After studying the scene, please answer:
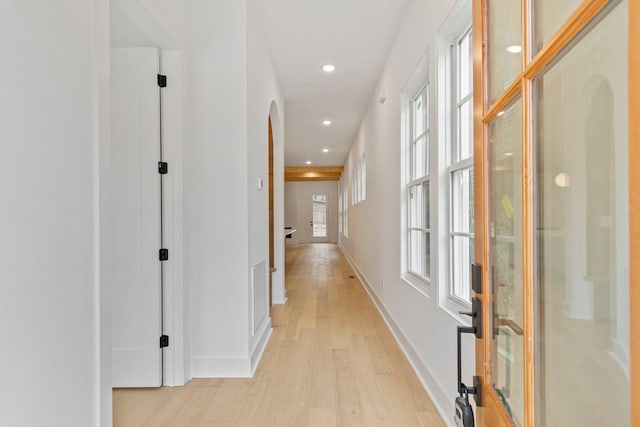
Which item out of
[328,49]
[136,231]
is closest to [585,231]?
[136,231]

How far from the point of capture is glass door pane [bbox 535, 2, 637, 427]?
0.46 meters

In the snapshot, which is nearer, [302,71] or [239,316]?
[239,316]

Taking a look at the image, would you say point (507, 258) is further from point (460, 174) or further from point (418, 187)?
point (418, 187)

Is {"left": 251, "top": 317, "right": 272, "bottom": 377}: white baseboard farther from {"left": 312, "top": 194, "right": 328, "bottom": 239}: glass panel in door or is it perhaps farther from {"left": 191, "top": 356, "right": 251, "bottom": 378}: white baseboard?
{"left": 312, "top": 194, "right": 328, "bottom": 239}: glass panel in door

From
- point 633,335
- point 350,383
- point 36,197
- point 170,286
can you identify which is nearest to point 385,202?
point 350,383

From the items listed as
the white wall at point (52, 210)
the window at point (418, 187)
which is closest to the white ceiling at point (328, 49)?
the window at point (418, 187)

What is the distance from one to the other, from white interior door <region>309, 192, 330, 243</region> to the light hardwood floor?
11910 millimetres

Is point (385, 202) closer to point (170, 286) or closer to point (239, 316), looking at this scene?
point (239, 316)

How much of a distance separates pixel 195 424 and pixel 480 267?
1.81m

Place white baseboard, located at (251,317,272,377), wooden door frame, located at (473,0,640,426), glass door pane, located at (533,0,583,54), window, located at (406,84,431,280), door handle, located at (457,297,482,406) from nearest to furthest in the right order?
wooden door frame, located at (473,0,640,426), glass door pane, located at (533,0,583,54), door handle, located at (457,297,482,406), white baseboard, located at (251,317,272,377), window, located at (406,84,431,280)

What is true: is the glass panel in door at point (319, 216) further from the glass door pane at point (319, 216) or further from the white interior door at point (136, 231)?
the white interior door at point (136, 231)

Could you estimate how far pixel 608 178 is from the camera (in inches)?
19.2

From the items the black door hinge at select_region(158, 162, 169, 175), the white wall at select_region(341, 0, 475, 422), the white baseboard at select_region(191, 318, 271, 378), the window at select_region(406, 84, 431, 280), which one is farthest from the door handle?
the black door hinge at select_region(158, 162, 169, 175)

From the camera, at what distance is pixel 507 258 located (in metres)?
0.83
